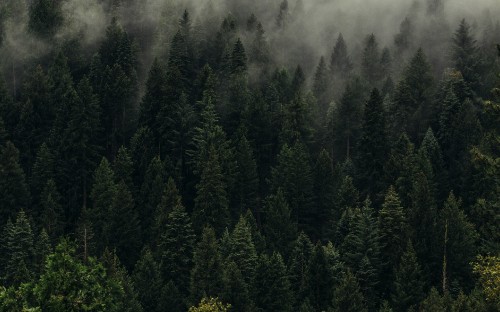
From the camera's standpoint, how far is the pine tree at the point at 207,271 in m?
75.4

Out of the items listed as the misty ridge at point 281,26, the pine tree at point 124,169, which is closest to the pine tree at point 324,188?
the pine tree at point 124,169

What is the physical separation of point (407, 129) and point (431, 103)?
6.08 metres

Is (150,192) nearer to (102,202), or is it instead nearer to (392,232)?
(102,202)

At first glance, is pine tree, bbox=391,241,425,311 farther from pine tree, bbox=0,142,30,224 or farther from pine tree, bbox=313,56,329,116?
pine tree, bbox=313,56,329,116

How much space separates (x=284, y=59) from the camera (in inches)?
6265

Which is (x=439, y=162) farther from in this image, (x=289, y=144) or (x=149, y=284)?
(x=149, y=284)

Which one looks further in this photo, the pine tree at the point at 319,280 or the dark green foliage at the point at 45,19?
the dark green foliage at the point at 45,19

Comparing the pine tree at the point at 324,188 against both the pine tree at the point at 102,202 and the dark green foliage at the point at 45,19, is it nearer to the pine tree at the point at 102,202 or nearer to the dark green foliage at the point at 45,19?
the pine tree at the point at 102,202

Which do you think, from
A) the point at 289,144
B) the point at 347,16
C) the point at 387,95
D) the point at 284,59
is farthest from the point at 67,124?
the point at 347,16

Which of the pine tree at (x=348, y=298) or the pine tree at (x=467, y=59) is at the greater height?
the pine tree at (x=467, y=59)

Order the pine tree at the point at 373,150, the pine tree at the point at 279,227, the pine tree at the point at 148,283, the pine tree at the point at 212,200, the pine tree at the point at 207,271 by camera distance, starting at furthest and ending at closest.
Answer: the pine tree at the point at 373,150
the pine tree at the point at 212,200
the pine tree at the point at 279,227
the pine tree at the point at 148,283
the pine tree at the point at 207,271

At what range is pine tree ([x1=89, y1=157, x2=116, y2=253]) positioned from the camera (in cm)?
9156

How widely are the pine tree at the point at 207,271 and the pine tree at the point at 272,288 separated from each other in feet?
14.3

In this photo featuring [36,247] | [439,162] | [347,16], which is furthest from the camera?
[347,16]
